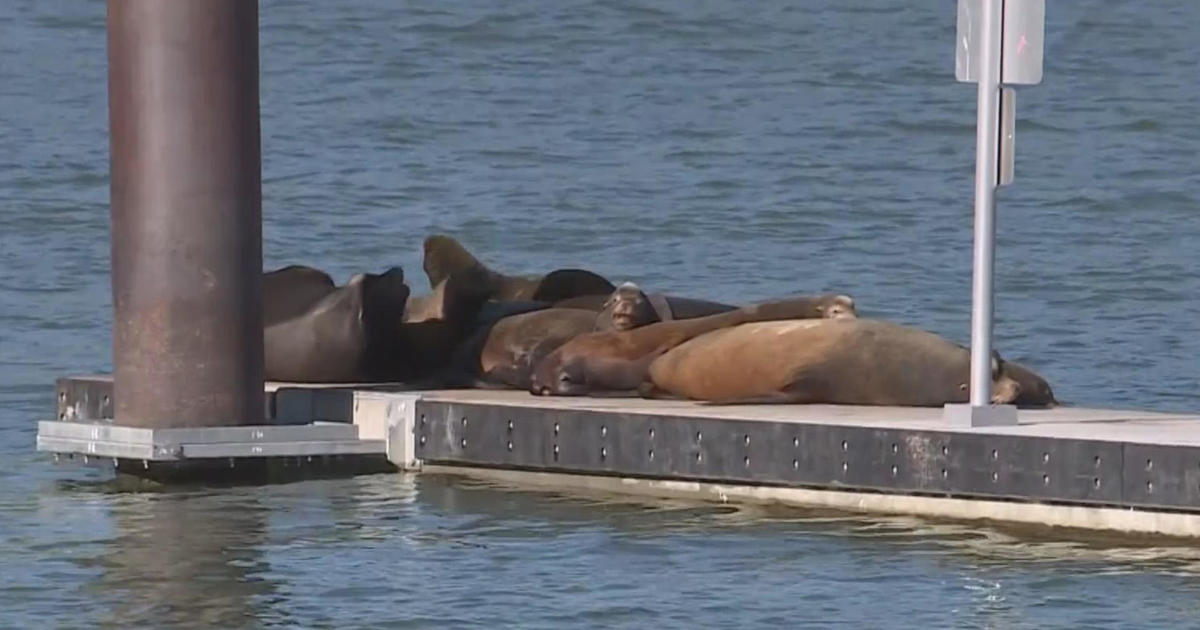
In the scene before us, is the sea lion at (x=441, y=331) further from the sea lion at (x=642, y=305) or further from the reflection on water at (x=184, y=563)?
the reflection on water at (x=184, y=563)

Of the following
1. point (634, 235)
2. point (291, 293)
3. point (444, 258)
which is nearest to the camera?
point (291, 293)

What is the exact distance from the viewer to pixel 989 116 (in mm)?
10703

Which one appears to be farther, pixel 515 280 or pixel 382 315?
pixel 515 280

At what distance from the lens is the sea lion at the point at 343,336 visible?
492 inches

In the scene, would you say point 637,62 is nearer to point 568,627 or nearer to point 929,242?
point 929,242

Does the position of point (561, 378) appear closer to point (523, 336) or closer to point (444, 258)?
point (523, 336)

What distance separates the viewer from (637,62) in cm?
3688

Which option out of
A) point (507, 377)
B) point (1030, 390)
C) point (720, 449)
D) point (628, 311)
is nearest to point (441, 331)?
point (507, 377)

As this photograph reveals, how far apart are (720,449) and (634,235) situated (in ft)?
42.7

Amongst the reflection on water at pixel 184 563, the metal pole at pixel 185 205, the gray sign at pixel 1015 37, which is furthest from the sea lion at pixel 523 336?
the gray sign at pixel 1015 37

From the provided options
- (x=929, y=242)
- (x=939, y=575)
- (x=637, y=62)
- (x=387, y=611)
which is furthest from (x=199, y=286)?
(x=637, y=62)

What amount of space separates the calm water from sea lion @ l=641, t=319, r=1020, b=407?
2.33 feet

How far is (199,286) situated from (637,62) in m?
25.7

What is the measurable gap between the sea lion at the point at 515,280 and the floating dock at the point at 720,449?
1.12 m
